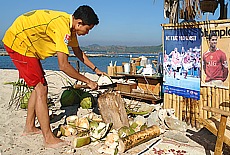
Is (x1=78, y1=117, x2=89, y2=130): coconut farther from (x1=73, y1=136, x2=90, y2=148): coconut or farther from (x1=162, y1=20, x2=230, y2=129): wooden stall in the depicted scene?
(x1=162, y1=20, x2=230, y2=129): wooden stall

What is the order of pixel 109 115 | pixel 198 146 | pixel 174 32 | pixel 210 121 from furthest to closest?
pixel 174 32
pixel 109 115
pixel 198 146
pixel 210 121

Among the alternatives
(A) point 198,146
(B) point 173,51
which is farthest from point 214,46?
(A) point 198,146

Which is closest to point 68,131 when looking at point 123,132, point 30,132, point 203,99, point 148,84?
point 30,132

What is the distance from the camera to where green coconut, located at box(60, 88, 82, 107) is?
5.80 metres

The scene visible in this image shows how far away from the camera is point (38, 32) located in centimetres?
360

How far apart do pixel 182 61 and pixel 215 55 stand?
0.60 m

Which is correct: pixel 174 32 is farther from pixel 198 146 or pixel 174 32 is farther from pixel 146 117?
pixel 198 146

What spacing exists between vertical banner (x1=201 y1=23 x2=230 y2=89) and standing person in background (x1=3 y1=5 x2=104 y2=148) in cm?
168

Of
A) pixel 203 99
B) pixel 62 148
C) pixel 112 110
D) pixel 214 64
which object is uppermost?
pixel 214 64

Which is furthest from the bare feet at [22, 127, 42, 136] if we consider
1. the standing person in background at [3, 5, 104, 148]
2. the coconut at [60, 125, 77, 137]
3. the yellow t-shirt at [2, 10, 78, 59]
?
the yellow t-shirt at [2, 10, 78, 59]

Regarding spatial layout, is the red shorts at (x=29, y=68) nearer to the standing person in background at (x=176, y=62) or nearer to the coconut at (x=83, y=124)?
the coconut at (x=83, y=124)

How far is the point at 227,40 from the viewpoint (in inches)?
153

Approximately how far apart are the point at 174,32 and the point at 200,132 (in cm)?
164

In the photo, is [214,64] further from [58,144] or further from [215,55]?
[58,144]
